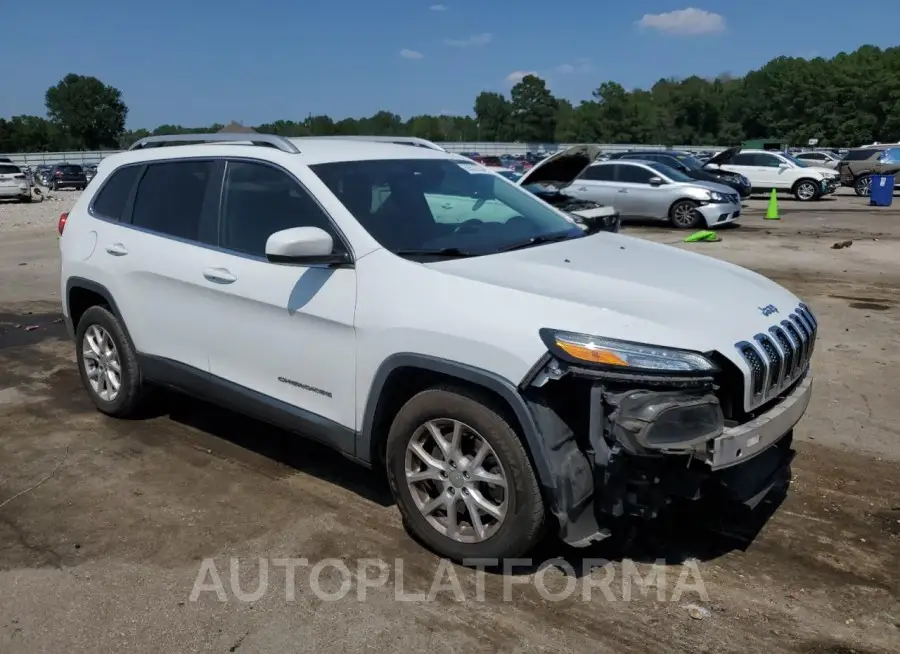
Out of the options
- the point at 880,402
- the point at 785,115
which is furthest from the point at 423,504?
the point at 785,115

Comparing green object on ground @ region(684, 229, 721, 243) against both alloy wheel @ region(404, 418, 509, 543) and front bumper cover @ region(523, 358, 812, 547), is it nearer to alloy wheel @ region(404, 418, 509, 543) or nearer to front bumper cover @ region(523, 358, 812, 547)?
front bumper cover @ region(523, 358, 812, 547)

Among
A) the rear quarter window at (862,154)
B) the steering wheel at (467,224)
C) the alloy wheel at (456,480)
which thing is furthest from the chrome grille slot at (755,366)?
the rear quarter window at (862,154)

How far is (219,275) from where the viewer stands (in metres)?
4.28

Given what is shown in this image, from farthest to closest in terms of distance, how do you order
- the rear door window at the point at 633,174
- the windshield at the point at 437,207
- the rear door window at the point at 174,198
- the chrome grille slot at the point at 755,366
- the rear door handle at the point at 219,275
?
the rear door window at the point at 633,174 → the rear door window at the point at 174,198 → the rear door handle at the point at 219,275 → the windshield at the point at 437,207 → the chrome grille slot at the point at 755,366

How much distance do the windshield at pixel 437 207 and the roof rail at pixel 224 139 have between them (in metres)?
0.32

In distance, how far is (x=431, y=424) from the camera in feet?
11.3

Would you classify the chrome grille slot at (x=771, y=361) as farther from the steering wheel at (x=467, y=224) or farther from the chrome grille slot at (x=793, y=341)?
the steering wheel at (x=467, y=224)

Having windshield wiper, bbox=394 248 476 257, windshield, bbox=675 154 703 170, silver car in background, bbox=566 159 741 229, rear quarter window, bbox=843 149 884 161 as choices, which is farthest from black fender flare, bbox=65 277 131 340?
rear quarter window, bbox=843 149 884 161

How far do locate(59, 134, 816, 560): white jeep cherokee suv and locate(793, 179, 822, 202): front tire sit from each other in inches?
974

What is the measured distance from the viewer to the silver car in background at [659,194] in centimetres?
A: 1792

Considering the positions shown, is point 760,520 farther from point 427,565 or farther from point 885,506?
point 427,565

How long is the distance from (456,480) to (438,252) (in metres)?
1.07

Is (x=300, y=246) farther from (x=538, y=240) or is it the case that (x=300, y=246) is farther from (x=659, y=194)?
(x=659, y=194)

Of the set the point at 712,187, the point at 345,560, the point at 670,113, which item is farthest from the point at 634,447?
the point at 670,113
